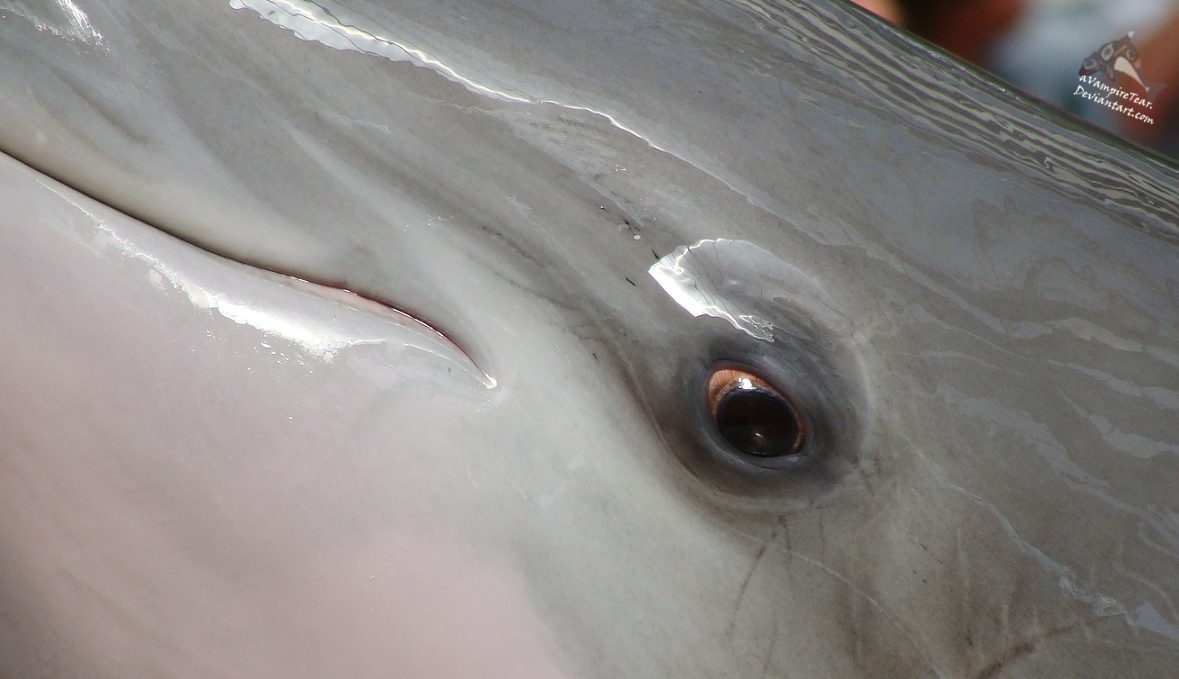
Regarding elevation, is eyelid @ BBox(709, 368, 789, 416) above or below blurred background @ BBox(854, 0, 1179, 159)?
below

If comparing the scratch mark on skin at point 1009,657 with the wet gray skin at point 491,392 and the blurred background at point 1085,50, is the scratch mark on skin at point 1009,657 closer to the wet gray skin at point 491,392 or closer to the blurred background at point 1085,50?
the wet gray skin at point 491,392

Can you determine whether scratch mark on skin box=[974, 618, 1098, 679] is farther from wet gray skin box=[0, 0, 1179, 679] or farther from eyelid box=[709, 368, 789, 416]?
eyelid box=[709, 368, 789, 416]

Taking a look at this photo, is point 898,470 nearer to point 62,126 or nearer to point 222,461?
point 222,461

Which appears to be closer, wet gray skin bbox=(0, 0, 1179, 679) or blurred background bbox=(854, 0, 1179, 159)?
wet gray skin bbox=(0, 0, 1179, 679)

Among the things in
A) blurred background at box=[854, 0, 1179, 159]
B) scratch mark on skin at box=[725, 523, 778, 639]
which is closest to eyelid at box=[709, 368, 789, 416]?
scratch mark on skin at box=[725, 523, 778, 639]

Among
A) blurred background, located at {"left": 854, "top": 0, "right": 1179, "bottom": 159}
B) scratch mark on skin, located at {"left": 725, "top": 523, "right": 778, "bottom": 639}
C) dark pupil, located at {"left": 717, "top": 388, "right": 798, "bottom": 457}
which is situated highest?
blurred background, located at {"left": 854, "top": 0, "right": 1179, "bottom": 159}

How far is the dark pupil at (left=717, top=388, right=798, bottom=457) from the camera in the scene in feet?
2.12

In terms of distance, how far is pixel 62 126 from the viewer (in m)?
0.63

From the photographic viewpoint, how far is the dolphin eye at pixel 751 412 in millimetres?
647

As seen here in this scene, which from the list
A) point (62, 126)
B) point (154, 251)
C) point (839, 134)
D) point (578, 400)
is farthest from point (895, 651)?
point (62, 126)

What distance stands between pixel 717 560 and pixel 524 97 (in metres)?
0.40

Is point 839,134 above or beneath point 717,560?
above

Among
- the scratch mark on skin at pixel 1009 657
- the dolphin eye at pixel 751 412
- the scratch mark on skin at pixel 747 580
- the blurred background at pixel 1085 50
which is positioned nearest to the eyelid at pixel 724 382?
the dolphin eye at pixel 751 412

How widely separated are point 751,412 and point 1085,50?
2181 millimetres
